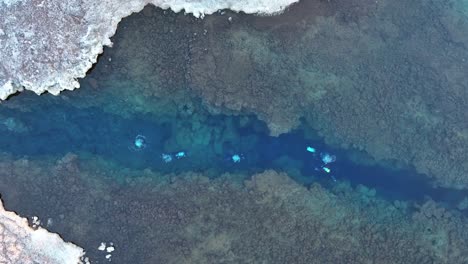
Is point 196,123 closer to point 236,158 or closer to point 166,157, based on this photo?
point 166,157

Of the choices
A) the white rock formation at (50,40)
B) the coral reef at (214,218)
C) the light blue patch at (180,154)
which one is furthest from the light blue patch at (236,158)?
the white rock formation at (50,40)

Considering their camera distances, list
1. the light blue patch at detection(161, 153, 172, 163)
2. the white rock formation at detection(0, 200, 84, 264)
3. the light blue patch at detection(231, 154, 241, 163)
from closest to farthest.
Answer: the white rock formation at detection(0, 200, 84, 264)
the light blue patch at detection(161, 153, 172, 163)
the light blue patch at detection(231, 154, 241, 163)

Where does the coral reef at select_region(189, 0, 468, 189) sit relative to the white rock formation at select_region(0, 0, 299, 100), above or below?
below

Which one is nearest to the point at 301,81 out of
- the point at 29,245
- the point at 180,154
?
the point at 180,154

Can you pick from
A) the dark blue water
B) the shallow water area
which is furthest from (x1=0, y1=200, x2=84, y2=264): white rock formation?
the dark blue water

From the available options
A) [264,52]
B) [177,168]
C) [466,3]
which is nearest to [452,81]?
[466,3]

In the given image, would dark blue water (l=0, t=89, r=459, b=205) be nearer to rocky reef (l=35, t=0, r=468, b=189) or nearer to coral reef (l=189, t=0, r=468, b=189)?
rocky reef (l=35, t=0, r=468, b=189)
